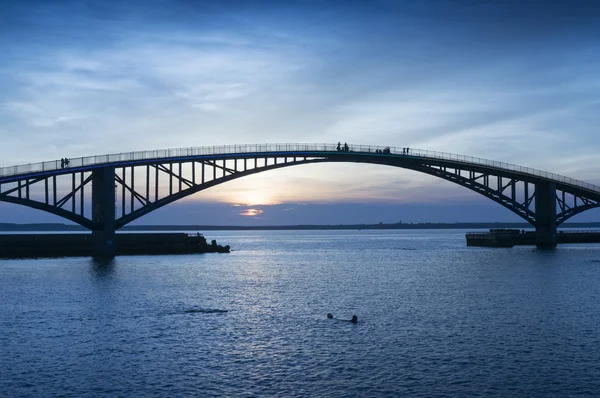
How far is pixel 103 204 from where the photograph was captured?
84125 millimetres

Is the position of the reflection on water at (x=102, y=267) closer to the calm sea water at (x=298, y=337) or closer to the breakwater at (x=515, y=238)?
the calm sea water at (x=298, y=337)

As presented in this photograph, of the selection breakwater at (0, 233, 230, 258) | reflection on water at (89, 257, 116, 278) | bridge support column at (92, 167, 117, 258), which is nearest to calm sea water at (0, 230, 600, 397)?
reflection on water at (89, 257, 116, 278)

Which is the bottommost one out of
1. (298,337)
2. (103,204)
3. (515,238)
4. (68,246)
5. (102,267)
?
(298,337)

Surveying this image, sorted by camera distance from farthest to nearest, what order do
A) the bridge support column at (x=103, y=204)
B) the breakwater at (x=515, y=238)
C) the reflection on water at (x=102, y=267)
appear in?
the breakwater at (x=515, y=238)
the bridge support column at (x=103, y=204)
the reflection on water at (x=102, y=267)

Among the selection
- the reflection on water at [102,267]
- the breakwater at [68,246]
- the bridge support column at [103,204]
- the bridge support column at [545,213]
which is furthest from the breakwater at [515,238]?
the reflection on water at [102,267]

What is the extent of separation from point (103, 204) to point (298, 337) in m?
57.7

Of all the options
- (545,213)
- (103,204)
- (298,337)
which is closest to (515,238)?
(545,213)

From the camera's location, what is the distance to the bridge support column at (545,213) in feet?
386

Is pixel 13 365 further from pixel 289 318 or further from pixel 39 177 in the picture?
pixel 39 177

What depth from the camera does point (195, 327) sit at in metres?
36.2

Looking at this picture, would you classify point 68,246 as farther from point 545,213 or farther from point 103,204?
point 545,213

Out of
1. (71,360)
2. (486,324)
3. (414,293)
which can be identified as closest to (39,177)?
(414,293)

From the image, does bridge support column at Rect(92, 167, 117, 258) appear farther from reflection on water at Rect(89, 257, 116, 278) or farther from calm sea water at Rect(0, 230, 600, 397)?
calm sea water at Rect(0, 230, 600, 397)

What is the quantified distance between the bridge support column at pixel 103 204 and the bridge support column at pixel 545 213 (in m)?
78.5
